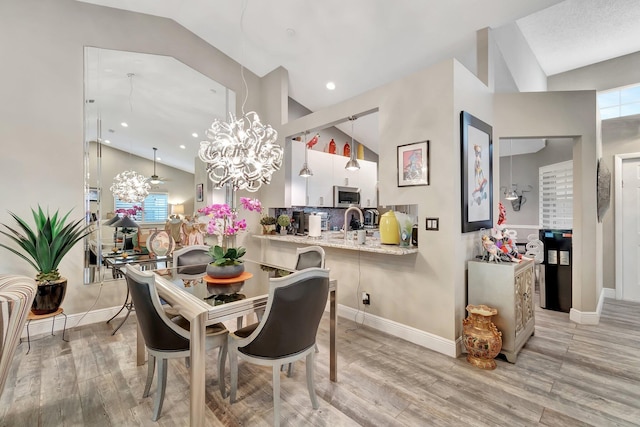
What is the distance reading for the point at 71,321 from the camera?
3.09 m

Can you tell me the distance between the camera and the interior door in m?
3.94

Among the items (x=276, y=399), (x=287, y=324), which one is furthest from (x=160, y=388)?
(x=287, y=324)

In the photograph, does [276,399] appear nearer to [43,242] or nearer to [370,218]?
[43,242]

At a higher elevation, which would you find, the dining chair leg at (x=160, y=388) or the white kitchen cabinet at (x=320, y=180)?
the white kitchen cabinet at (x=320, y=180)

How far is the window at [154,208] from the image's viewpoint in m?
3.66

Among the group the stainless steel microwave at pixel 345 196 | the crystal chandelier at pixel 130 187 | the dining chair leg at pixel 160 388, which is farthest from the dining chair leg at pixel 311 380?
the stainless steel microwave at pixel 345 196

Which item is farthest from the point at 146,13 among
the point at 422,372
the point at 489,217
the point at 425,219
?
the point at 422,372

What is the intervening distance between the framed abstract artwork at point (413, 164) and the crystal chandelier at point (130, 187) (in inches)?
129

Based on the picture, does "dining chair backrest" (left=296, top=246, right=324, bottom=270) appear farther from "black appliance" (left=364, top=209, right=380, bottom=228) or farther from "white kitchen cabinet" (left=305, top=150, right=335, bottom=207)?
"black appliance" (left=364, top=209, right=380, bottom=228)

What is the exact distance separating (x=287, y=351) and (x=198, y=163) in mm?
3305

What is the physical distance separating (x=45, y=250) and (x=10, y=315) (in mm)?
2450

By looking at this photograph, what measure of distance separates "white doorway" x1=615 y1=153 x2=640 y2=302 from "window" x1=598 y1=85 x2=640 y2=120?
61 cm

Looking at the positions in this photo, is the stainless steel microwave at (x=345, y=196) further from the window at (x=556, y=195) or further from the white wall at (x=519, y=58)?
the window at (x=556, y=195)

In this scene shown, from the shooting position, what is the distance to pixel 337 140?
225 inches
